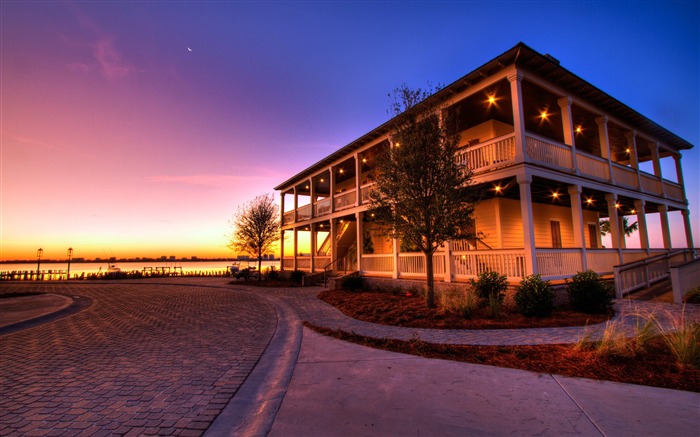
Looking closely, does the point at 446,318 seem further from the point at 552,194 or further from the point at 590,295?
the point at 552,194

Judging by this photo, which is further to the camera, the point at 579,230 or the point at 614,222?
the point at 614,222

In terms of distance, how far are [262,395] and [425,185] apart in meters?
7.01

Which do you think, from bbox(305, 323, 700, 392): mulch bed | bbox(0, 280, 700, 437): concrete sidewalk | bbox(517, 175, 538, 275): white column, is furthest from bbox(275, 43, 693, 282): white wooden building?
bbox(0, 280, 700, 437): concrete sidewalk

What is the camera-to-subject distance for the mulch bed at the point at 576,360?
388 centimetres

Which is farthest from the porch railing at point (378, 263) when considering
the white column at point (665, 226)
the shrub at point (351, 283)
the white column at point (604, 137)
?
the white column at point (665, 226)

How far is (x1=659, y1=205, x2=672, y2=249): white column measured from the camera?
16052mm

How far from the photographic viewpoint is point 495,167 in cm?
1091

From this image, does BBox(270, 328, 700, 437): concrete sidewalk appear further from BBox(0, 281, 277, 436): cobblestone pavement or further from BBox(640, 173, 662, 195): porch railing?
BBox(640, 173, 662, 195): porch railing

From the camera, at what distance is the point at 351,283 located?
48.8 feet

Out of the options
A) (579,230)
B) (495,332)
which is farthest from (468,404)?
(579,230)

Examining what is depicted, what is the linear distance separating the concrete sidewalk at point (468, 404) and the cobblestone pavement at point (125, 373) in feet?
3.44

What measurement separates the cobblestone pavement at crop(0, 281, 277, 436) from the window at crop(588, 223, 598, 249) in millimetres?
20158

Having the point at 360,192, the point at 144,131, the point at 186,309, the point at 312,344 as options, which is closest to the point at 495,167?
the point at 360,192

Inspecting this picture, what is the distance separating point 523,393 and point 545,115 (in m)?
14.0
